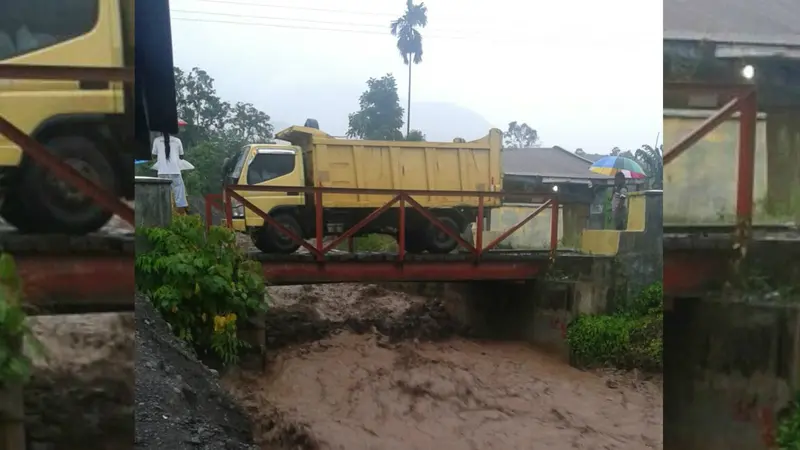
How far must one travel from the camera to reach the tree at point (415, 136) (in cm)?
443

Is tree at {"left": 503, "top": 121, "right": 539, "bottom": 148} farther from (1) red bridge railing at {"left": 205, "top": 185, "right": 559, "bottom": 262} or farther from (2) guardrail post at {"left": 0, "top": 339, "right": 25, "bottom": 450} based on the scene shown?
(2) guardrail post at {"left": 0, "top": 339, "right": 25, "bottom": 450}

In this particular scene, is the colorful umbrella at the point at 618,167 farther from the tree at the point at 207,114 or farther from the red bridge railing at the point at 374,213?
the tree at the point at 207,114

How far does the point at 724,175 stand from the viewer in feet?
5.04

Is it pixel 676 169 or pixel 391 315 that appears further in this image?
pixel 391 315

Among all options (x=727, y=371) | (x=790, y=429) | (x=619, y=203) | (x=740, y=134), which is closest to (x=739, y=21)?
(x=740, y=134)

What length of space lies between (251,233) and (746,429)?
3.21 metres

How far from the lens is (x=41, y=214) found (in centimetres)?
118

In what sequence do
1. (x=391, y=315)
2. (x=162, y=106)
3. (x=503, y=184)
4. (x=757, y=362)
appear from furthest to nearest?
(x=391, y=315), (x=503, y=184), (x=162, y=106), (x=757, y=362)

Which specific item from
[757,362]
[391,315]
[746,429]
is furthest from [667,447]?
[391,315]

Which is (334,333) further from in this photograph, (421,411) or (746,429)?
(746,429)

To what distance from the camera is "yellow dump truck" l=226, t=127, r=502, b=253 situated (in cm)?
413

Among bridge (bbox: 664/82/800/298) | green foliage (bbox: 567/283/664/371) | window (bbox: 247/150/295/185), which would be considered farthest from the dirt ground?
green foliage (bbox: 567/283/664/371)

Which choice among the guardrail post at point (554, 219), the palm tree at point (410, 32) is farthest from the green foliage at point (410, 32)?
the guardrail post at point (554, 219)

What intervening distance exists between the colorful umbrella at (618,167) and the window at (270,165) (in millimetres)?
2303
